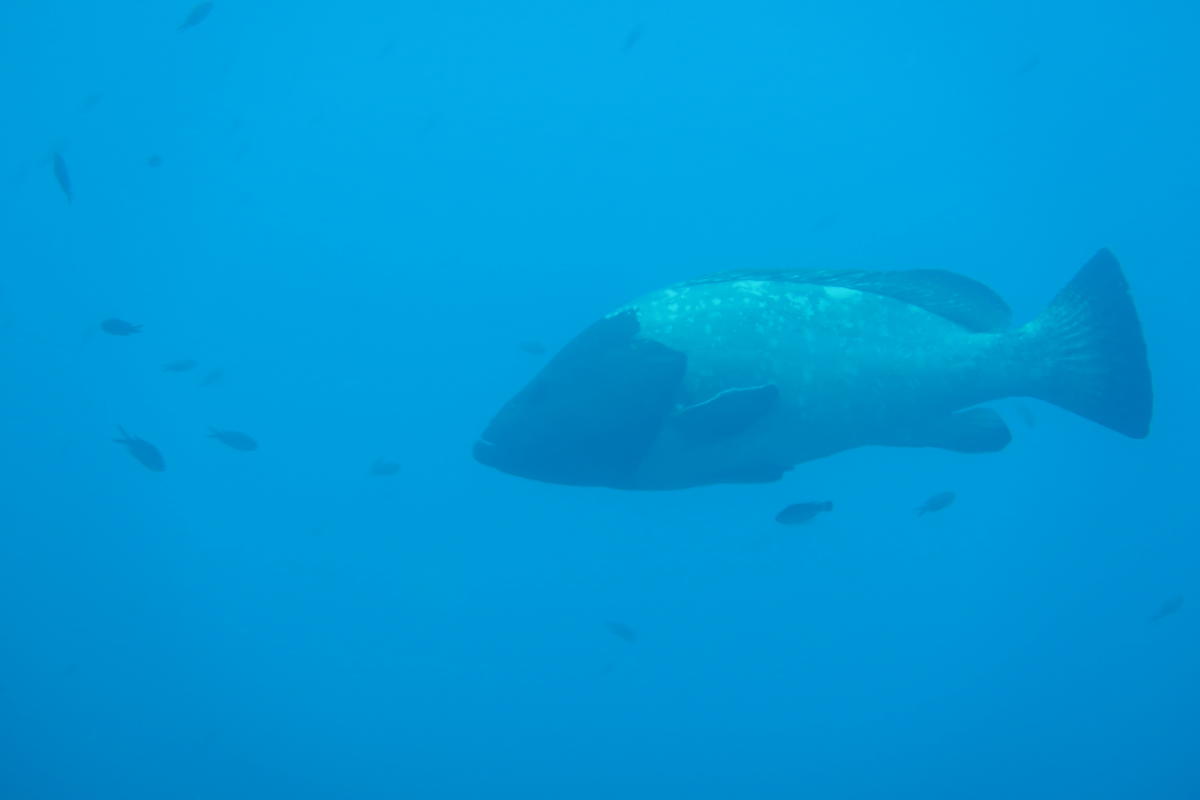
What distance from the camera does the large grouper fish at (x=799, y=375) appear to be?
3145mm

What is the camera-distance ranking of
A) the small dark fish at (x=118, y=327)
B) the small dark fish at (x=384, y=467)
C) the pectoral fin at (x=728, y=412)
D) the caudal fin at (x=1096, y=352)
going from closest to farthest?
1. the pectoral fin at (x=728, y=412)
2. the caudal fin at (x=1096, y=352)
3. the small dark fish at (x=118, y=327)
4. the small dark fish at (x=384, y=467)

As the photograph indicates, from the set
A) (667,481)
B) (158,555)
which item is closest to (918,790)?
(667,481)

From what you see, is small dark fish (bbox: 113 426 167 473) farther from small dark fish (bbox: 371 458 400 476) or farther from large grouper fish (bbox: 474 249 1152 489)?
large grouper fish (bbox: 474 249 1152 489)

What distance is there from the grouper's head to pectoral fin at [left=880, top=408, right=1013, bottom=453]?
Answer: 1280mm

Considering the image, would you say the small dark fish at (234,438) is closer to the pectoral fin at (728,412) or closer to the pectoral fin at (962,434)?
the pectoral fin at (728,412)

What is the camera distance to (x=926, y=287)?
12.2 ft

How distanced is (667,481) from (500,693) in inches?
494

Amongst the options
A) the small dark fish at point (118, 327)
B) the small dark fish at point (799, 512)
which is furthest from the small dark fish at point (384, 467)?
the small dark fish at point (799, 512)

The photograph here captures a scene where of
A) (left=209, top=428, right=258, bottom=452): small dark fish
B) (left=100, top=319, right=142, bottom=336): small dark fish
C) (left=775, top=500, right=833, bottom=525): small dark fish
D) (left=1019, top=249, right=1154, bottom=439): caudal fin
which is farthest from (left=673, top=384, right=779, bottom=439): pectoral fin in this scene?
(left=100, top=319, right=142, bottom=336): small dark fish

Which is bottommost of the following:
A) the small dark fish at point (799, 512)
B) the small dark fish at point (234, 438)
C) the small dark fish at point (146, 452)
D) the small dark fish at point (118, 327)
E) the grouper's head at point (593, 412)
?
the small dark fish at point (234, 438)

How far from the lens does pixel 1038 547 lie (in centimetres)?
1666

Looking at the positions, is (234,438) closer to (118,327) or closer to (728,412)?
(118,327)

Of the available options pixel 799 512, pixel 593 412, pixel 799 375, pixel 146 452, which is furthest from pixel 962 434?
pixel 146 452

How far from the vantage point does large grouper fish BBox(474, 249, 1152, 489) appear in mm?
3145
